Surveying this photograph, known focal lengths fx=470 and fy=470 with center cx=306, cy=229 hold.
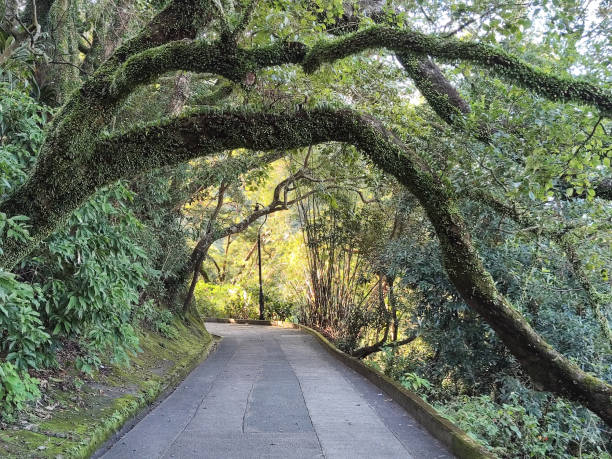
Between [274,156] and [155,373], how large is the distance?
18.8ft

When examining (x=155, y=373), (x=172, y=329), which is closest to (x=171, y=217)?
(x=172, y=329)

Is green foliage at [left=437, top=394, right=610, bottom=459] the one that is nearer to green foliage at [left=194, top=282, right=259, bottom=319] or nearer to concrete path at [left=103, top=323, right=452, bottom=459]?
concrete path at [left=103, top=323, right=452, bottom=459]

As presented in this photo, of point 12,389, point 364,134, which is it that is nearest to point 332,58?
point 364,134

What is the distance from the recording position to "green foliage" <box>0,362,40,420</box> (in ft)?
10.8

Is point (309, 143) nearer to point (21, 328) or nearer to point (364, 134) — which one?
point (364, 134)

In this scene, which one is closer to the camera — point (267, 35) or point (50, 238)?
point (50, 238)

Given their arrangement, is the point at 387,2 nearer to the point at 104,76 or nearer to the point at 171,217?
the point at 104,76

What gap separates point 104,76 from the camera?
3619 mm

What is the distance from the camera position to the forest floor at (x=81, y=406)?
3.55 meters

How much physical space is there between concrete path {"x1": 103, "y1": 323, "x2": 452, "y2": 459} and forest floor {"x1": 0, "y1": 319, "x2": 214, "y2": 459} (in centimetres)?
21

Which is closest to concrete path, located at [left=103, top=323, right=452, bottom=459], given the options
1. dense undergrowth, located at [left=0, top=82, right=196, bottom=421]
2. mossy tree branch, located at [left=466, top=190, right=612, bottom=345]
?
dense undergrowth, located at [left=0, top=82, right=196, bottom=421]

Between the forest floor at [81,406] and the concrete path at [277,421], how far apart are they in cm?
21

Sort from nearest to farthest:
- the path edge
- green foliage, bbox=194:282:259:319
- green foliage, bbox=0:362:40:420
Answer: green foliage, bbox=0:362:40:420
the path edge
green foliage, bbox=194:282:259:319

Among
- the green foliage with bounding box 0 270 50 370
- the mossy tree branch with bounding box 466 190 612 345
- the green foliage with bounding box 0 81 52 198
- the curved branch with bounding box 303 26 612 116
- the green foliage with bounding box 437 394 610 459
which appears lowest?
the green foliage with bounding box 437 394 610 459
